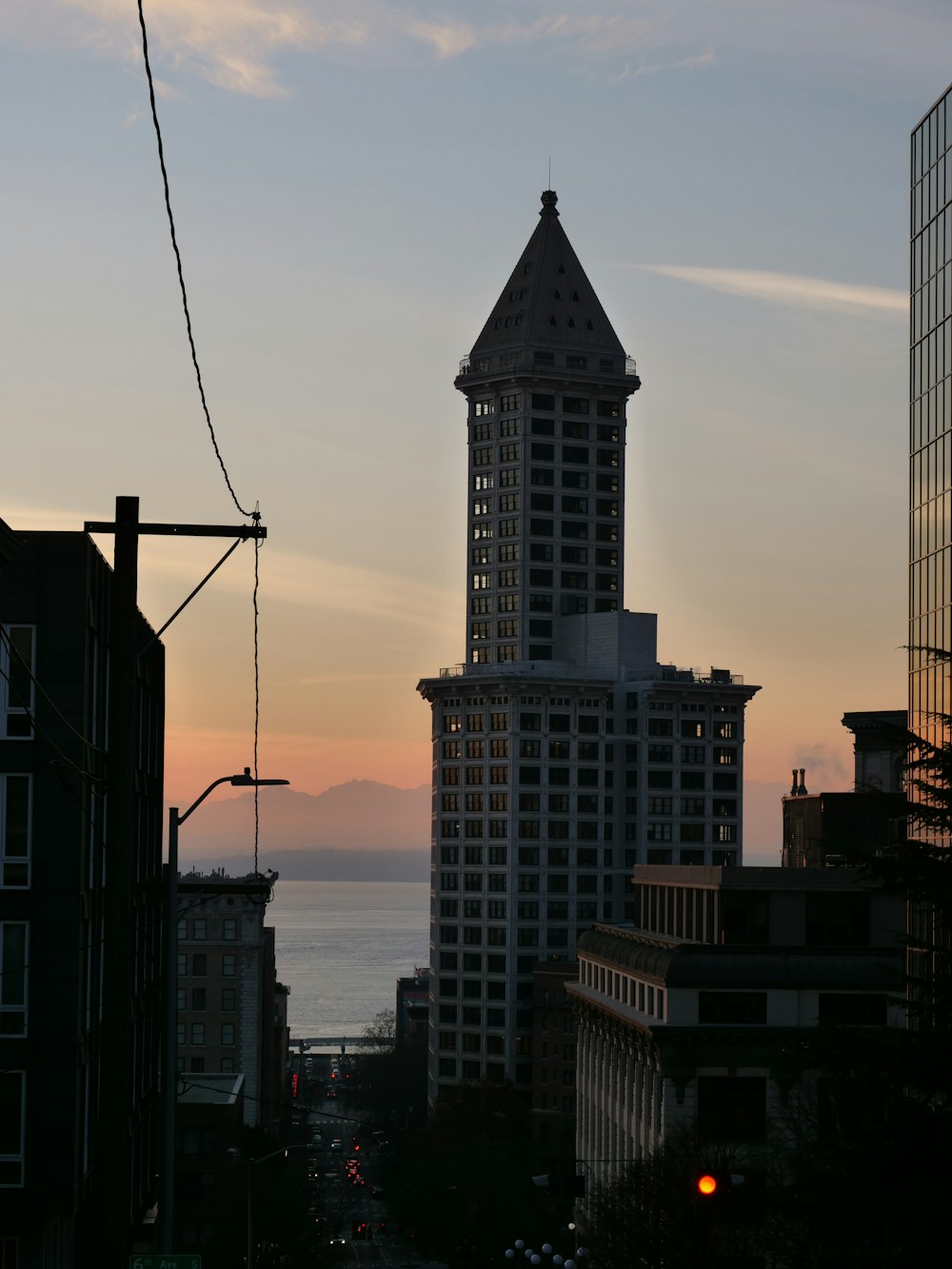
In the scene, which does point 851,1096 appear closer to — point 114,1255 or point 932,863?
point 932,863

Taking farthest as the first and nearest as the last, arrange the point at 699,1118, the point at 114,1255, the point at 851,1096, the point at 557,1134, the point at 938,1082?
the point at 557,1134
the point at 699,1118
the point at 851,1096
the point at 938,1082
the point at 114,1255

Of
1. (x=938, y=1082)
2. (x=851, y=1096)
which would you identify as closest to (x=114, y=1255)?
(x=938, y=1082)

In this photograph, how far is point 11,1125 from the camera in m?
46.1

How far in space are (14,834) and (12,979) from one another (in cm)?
326

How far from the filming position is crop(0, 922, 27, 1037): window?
4647 cm

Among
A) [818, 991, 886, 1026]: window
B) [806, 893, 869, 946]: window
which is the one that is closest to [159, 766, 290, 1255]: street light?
[818, 991, 886, 1026]: window

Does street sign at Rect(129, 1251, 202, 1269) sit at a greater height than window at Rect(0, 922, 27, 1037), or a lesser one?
lesser

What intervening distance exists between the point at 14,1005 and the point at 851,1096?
22271mm

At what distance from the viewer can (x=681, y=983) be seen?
329ft

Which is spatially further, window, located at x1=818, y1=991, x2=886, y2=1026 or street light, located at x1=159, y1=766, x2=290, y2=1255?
window, located at x1=818, y1=991, x2=886, y2=1026

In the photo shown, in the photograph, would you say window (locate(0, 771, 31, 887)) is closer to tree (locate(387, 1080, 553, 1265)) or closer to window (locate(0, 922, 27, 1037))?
window (locate(0, 922, 27, 1037))

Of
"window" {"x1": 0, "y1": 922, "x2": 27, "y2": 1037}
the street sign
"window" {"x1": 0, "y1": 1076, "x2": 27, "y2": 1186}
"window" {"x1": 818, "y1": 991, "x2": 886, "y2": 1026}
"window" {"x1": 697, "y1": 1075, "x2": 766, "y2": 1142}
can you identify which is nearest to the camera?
the street sign

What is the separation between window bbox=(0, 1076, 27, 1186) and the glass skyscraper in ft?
118

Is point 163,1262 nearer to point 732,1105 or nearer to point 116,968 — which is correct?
point 116,968
